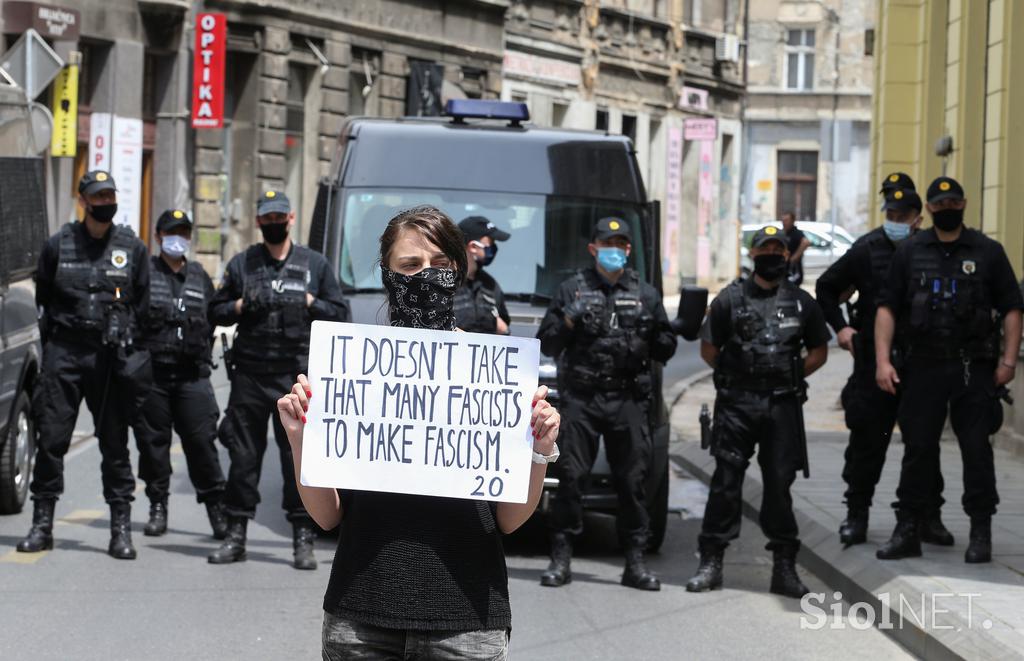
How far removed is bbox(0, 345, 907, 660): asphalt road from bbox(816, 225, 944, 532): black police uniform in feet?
2.24

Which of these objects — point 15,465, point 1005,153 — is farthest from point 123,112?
point 15,465

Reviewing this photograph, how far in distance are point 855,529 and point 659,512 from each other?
1.11 meters

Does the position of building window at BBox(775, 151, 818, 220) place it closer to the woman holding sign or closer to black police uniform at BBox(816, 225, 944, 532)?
black police uniform at BBox(816, 225, 944, 532)

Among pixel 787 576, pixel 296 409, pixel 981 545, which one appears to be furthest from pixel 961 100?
pixel 296 409

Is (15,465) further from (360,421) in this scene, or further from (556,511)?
(360,421)

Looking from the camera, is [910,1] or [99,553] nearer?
[99,553]

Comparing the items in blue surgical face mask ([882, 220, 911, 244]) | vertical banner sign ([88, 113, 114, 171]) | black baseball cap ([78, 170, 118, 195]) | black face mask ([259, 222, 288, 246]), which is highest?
vertical banner sign ([88, 113, 114, 171])

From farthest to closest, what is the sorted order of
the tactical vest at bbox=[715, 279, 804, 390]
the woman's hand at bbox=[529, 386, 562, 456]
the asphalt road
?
1. the tactical vest at bbox=[715, 279, 804, 390]
2. the asphalt road
3. the woman's hand at bbox=[529, 386, 562, 456]

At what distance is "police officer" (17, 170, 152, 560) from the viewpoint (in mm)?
9586

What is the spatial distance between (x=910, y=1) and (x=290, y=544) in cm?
1147

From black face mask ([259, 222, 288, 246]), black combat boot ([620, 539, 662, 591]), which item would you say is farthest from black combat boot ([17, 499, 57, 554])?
black combat boot ([620, 539, 662, 591])

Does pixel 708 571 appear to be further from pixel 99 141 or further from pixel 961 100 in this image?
pixel 99 141

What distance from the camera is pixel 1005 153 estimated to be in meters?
15.3

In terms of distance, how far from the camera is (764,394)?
360 inches
